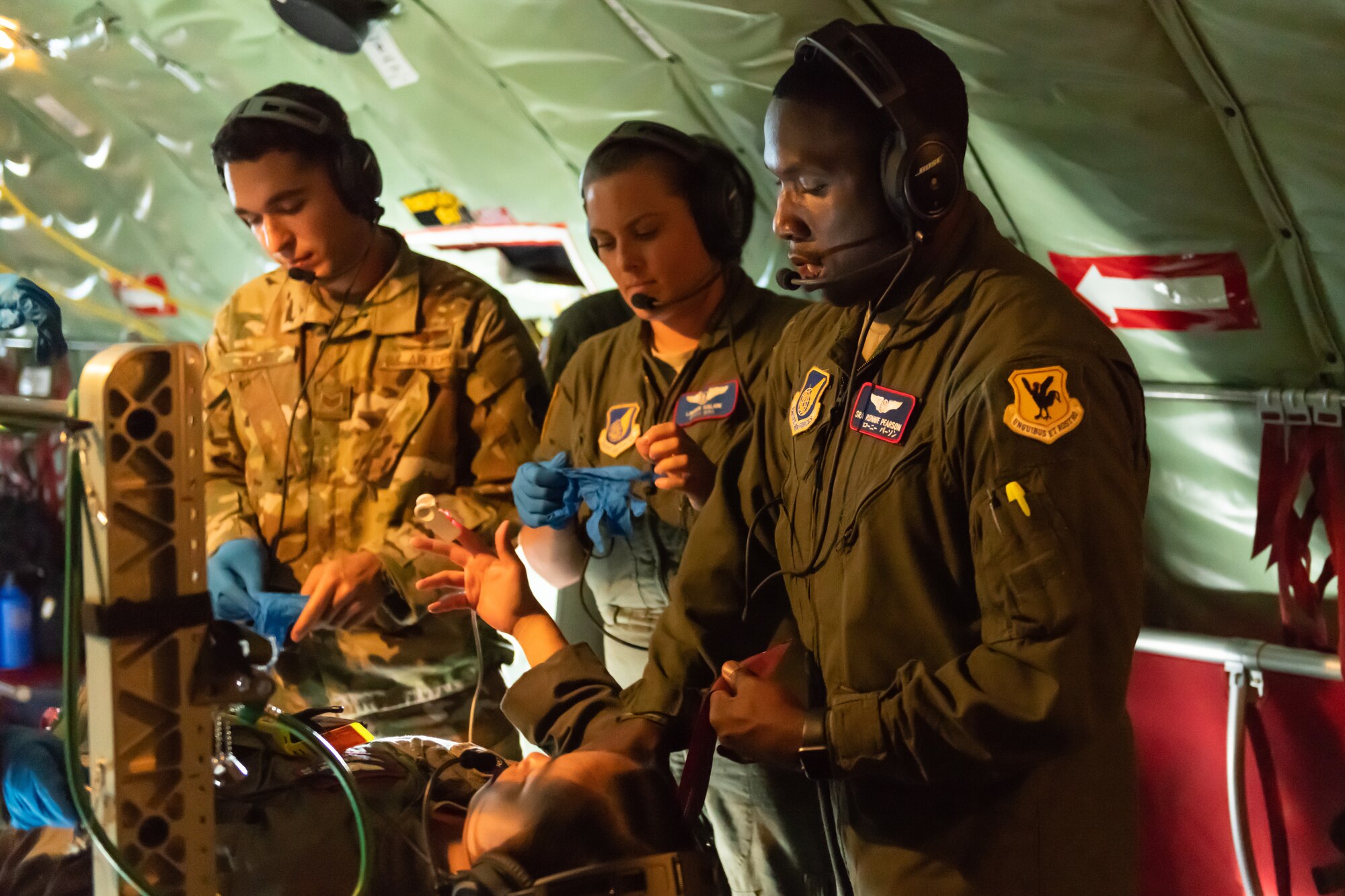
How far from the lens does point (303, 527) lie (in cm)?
213

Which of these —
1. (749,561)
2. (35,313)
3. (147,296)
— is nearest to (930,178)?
(749,561)

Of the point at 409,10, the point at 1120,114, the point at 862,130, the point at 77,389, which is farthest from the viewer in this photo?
the point at 409,10

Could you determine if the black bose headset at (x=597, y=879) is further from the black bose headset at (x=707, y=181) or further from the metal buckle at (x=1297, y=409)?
the metal buckle at (x=1297, y=409)

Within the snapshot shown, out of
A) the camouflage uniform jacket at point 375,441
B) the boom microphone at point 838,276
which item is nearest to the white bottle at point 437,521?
the camouflage uniform jacket at point 375,441

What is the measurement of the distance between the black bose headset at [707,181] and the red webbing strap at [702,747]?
95 cm

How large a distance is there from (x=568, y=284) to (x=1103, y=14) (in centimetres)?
232

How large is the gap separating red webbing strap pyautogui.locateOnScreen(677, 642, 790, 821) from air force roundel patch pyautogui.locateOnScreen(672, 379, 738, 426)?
0.69m

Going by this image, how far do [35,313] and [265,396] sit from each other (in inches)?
27.4

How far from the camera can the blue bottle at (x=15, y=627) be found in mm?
1461

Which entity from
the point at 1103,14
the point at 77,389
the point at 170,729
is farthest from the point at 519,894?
the point at 1103,14

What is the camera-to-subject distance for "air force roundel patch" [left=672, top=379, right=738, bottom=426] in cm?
192

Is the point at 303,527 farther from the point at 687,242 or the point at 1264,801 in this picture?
the point at 1264,801

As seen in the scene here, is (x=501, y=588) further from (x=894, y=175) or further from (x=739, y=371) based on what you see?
(x=894, y=175)

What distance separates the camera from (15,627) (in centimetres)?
153
